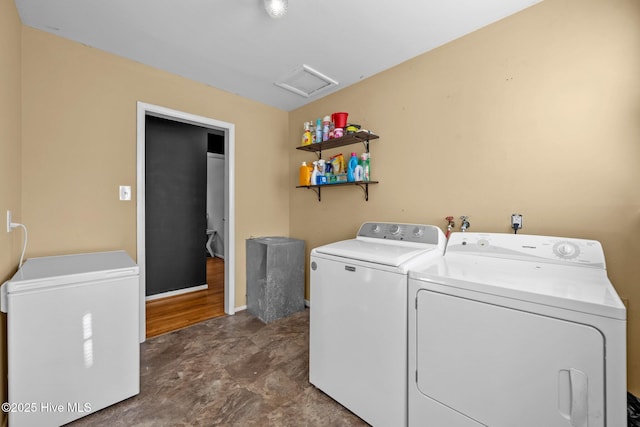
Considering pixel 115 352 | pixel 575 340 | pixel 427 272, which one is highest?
pixel 427 272

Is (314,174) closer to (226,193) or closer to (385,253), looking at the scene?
(226,193)

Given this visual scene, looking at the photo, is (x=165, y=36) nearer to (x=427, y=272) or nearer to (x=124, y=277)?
(x=124, y=277)

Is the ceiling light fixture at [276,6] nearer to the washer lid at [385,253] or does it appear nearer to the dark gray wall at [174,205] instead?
the washer lid at [385,253]

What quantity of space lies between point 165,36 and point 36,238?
1619 mm

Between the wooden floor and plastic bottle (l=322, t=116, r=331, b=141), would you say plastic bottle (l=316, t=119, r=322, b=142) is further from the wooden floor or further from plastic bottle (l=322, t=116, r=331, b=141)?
the wooden floor

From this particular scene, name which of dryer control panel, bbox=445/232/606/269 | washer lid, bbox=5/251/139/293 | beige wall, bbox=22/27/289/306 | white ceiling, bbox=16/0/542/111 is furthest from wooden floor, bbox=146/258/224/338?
dryer control panel, bbox=445/232/606/269

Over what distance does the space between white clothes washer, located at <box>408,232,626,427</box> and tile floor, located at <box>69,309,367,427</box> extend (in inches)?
24.8

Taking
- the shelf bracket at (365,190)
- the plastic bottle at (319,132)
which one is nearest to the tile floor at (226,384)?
the shelf bracket at (365,190)

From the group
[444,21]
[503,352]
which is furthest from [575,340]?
[444,21]

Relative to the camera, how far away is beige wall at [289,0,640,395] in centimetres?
131

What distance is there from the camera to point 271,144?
3.14 m

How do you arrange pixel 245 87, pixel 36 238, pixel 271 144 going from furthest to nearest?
pixel 271 144
pixel 245 87
pixel 36 238

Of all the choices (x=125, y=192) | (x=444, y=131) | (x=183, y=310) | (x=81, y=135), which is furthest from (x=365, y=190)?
(x=183, y=310)

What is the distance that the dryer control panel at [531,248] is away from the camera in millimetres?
1262
